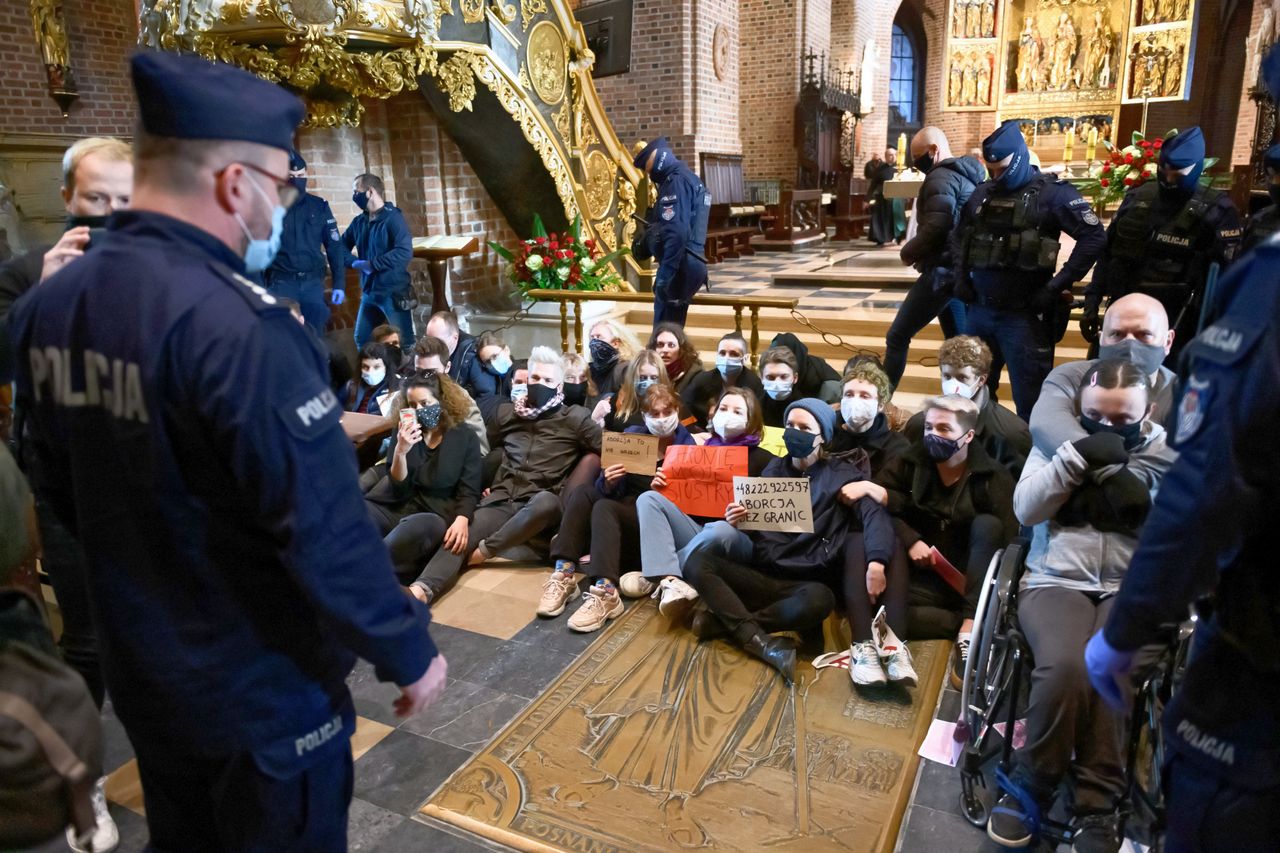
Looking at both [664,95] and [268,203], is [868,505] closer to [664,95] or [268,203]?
[268,203]

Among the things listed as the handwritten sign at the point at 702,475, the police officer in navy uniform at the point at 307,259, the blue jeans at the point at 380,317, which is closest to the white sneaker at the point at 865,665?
the handwritten sign at the point at 702,475

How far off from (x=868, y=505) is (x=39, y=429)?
9.86 ft

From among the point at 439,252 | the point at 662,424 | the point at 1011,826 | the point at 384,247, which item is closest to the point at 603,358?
the point at 662,424

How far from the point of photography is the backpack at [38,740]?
1340mm

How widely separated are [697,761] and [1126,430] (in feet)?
5.79

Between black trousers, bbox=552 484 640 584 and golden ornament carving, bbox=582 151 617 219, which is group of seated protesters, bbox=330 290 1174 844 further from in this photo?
golden ornament carving, bbox=582 151 617 219

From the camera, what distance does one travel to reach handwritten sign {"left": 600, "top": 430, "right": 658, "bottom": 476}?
4277 mm

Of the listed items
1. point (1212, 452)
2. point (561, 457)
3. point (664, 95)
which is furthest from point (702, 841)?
point (664, 95)

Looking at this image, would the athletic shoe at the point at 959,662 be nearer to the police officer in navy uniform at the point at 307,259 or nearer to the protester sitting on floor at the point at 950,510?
the protester sitting on floor at the point at 950,510

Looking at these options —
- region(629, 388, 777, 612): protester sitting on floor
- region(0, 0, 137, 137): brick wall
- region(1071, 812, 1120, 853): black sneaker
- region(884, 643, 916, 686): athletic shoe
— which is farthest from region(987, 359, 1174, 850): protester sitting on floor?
region(0, 0, 137, 137): brick wall

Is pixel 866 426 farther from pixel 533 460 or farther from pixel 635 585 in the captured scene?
pixel 533 460

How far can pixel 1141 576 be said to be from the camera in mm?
1389

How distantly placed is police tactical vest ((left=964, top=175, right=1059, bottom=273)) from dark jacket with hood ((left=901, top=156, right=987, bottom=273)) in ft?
1.58

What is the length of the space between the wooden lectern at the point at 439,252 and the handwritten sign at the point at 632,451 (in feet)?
13.4
